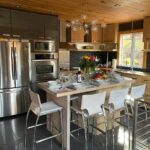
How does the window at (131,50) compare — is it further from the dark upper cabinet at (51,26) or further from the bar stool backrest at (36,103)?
the bar stool backrest at (36,103)

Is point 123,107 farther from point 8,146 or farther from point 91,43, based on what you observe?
point 91,43

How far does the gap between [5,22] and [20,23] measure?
34 centimetres

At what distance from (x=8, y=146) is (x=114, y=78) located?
2.18 meters

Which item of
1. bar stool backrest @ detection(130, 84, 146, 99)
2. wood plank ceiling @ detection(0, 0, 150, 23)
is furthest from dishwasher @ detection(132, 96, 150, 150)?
wood plank ceiling @ detection(0, 0, 150, 23)

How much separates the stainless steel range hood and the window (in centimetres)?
33

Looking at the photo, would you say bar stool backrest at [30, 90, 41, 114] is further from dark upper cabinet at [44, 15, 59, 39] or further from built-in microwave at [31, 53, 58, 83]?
dark upper cabinet at [44, 15, 59, 39]

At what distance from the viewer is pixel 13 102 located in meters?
4.07

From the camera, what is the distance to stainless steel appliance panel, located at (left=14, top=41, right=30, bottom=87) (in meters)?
3.99

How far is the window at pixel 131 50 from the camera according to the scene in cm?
550

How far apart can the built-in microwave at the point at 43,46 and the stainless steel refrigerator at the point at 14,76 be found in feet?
0.71

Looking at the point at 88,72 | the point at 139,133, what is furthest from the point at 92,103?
the point at 139,133

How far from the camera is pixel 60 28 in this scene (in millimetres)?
5137

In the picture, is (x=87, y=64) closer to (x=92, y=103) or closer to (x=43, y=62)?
(x=92, y=103)

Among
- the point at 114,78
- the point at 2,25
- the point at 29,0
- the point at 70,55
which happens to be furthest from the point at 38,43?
the point at 114,78
